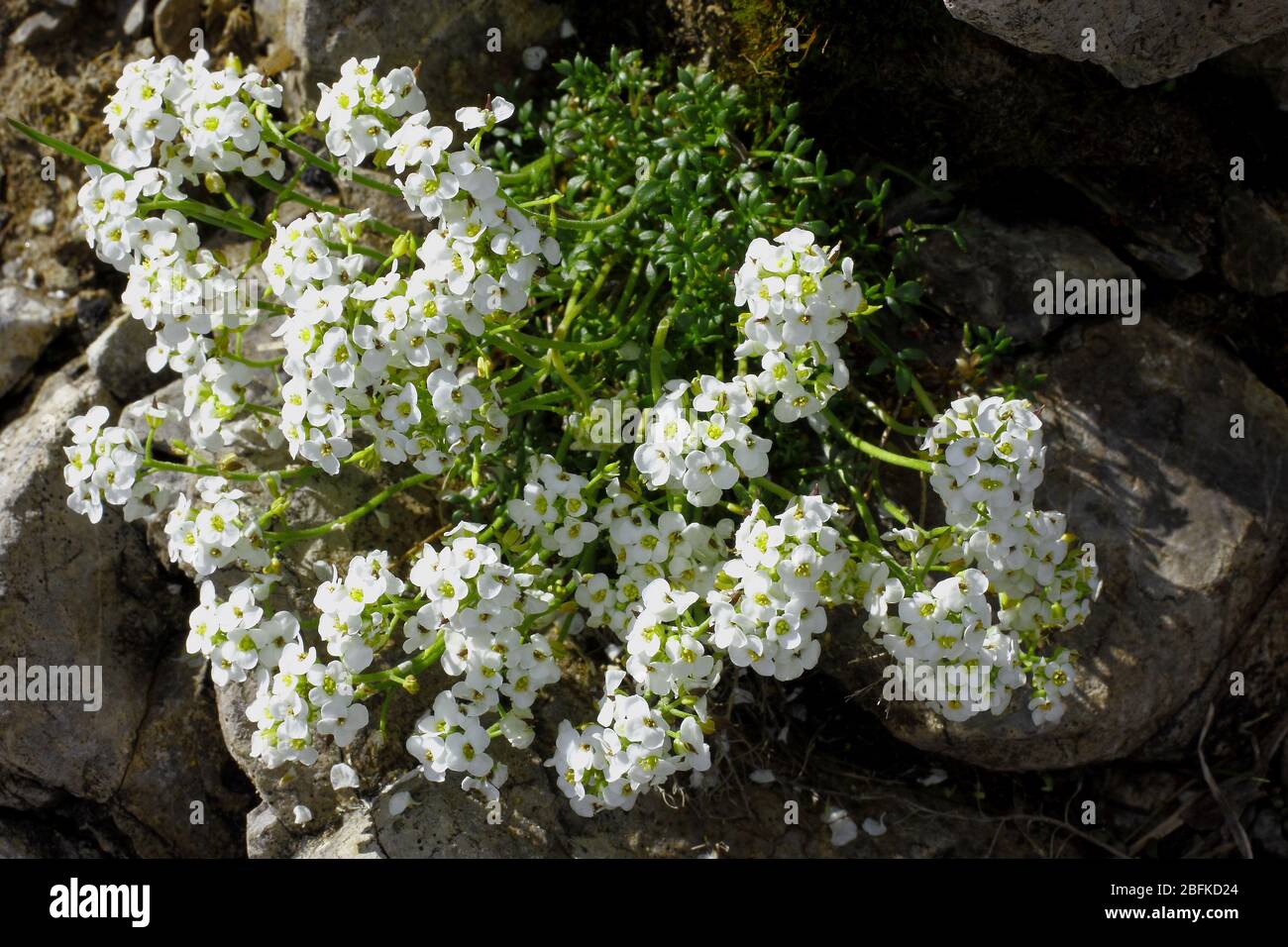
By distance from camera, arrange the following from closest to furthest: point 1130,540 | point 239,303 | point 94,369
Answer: point 239,303 → point 1130,540 → point 94,369

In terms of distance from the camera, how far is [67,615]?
5230 mm

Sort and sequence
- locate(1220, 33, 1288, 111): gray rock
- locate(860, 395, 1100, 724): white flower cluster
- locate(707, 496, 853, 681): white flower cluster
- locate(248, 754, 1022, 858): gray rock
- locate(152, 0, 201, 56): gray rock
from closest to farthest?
locate(707, 496, 853, 681): white flower cluster → locate(860, 395, 1100, 724): white flower cluster → locate(248, 754, 1022, 858): gray rock → locate(1220, 33, 1288, 111): gray rock → locate(152, 0, 201, 56): gray rock

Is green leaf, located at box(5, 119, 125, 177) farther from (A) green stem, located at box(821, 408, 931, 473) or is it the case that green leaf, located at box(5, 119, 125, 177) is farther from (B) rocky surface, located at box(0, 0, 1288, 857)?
(A) green stem, located at box(821, 408, 931, 473)

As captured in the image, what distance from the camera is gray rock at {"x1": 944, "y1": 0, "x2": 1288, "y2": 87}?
4.38 m

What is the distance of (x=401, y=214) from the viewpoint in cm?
574

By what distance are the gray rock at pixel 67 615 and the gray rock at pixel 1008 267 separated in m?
3.79

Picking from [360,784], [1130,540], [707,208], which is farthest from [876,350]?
[360,784]

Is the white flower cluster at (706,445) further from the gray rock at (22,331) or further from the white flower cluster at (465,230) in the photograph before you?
the gray rock at (22,331)

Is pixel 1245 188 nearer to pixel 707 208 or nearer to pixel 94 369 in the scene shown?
pixel 707 208

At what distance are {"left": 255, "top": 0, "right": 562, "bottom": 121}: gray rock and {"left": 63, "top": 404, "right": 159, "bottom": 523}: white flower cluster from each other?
2.16 m

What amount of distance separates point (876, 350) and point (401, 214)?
2.32 m

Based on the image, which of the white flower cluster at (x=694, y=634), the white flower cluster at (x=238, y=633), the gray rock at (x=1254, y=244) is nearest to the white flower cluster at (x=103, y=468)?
the white flower cluster at (x=238, y=633)

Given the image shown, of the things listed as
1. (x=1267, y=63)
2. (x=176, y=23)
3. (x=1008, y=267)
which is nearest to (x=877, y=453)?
(x=1008, y=267)

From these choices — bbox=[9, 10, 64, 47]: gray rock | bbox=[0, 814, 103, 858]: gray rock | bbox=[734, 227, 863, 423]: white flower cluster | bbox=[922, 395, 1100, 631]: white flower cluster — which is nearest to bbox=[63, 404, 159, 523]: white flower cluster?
bbox=[0, 814, 103, 858]: gray rock
